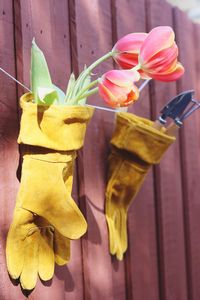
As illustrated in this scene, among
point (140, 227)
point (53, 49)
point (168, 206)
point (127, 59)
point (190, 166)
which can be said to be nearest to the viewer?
point (127, 59)

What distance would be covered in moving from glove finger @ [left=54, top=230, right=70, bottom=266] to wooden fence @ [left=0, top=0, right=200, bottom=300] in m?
0.06

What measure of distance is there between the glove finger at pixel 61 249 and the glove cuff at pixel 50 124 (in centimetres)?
19

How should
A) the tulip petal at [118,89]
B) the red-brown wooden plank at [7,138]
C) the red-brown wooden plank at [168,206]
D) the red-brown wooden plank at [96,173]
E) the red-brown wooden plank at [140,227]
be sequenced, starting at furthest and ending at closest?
the red-brown wooden plank at [168,206]
the red-brown wooden plank at [140,227]
the red-brown wooden plank at [96,173]
the red-brown wooden plank at [7,138]
the tulip petal at [118,89]

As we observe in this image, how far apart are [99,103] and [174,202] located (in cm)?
45

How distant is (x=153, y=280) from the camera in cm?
154

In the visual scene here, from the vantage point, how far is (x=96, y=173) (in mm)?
1332

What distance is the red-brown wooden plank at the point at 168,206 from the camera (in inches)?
62.2

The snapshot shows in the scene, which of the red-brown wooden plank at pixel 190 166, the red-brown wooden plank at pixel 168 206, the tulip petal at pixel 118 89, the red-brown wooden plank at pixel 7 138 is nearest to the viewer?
the tulip petal at pixel 118 89

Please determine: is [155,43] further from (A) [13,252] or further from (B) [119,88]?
(A) [13,252]

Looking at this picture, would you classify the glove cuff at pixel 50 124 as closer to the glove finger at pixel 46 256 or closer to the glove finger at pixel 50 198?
the glove finger at pixel 50 198

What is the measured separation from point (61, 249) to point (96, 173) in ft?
0.84

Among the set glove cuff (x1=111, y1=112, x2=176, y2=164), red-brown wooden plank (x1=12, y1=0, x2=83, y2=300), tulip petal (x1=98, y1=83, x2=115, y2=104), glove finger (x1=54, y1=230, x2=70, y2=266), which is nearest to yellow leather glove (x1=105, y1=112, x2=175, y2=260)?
glove cuff (x1=111, y1=112, x2=176, y2=164)

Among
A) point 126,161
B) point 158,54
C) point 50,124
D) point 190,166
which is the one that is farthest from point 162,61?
point 190,166

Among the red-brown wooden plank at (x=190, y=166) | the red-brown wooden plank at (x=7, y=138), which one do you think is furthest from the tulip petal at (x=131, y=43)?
the red-brown wooden plank at (x=190, y=166)
